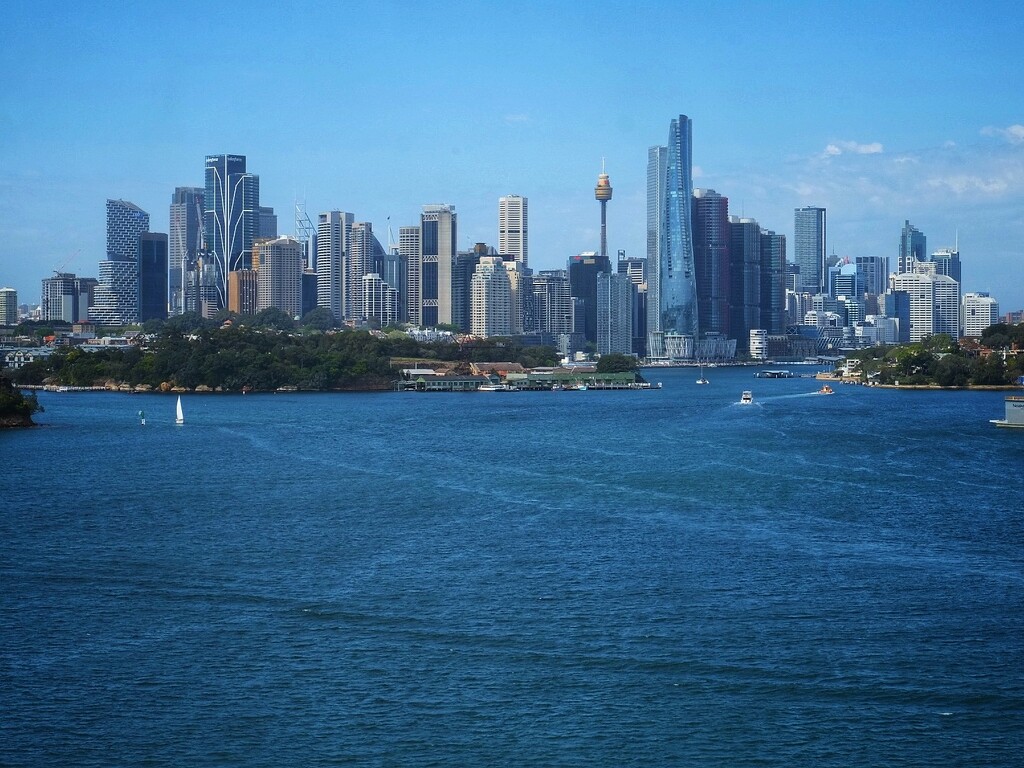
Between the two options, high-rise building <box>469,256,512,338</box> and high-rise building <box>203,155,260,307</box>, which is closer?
high-rise building <box>469,256,512,338</box>

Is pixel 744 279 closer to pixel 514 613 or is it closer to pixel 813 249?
pixel 813 249

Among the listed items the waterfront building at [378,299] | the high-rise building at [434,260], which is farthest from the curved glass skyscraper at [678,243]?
the waterfront building at [378,299]

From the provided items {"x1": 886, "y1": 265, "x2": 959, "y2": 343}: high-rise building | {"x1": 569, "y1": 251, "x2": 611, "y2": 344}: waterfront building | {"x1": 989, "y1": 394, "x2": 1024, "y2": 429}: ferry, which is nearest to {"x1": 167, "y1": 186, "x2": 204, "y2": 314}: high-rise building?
{"x1": 569, "y1": 251, "x2": 611, "y2": 344}: waterfront building

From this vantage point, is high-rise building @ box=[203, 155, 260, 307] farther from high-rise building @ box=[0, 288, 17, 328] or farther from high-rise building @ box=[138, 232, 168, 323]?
high-rise building @ box=[0, 288, 17, 328]

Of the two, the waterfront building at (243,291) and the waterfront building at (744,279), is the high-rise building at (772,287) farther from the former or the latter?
the waterfront building at (243,291)

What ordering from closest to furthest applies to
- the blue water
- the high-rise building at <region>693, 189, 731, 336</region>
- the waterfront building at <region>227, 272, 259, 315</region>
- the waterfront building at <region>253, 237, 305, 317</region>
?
the blue water < the high-rise building at <region>693, 189, 731, 336</region> < the waterfront building at <region>253, 237, 305, 317</region> < the waterfront building at <region>227, 272, 259, 315</region>

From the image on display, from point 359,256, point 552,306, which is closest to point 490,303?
point 552,306
